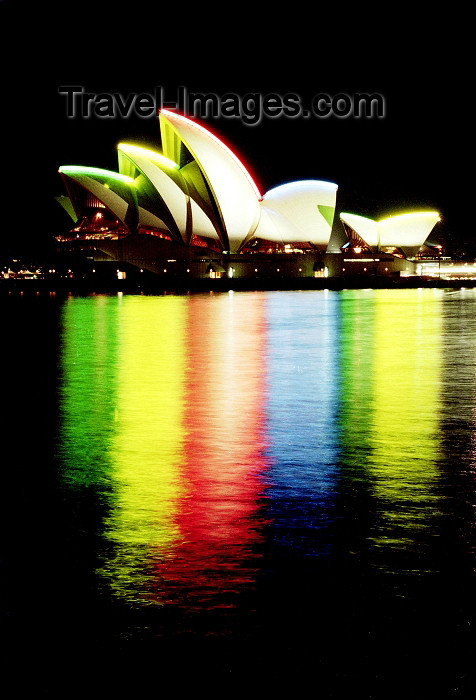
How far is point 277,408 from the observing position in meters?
7.71

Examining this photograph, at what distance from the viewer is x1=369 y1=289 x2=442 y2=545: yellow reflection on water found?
4.32 meters

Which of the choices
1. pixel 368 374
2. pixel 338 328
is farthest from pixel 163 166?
pixel 368 374

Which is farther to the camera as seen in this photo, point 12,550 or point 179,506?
point 179,506

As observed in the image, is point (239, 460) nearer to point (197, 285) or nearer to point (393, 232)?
point (197, 285)

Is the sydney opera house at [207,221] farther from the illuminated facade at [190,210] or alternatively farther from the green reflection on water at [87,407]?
the green reflection on water at [87,407]

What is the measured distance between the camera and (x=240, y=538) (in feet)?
12.8

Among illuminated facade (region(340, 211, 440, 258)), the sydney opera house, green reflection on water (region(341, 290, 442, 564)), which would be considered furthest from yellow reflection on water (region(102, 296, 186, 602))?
illuminated facade (region(340, 211, 440, 258))

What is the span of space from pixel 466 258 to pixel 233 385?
71630 millimetres

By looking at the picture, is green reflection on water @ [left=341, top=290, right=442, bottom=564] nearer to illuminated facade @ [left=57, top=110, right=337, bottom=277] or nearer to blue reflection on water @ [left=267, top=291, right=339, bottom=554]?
blue reflection on water @ [left=267, top=291, right=339, bottom=554]

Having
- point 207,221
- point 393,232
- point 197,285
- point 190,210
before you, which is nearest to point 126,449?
point 190,210

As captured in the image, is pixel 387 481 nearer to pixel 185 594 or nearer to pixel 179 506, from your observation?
pixel 179 506

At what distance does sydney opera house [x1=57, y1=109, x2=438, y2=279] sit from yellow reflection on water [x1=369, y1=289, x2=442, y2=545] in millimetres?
33804

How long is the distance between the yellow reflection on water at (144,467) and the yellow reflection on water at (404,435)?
991mm

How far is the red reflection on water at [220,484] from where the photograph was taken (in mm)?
3387
